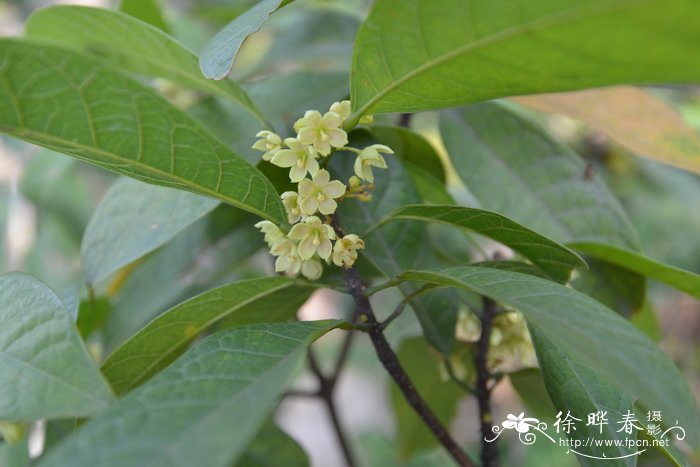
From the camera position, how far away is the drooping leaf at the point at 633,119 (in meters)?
1.09

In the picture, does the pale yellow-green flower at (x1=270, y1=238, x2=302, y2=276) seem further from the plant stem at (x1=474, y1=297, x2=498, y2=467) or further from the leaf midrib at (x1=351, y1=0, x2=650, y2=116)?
the plant stem at (x1=474, y1=297, x2=498, y2=467)

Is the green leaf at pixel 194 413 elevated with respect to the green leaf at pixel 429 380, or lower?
elevated

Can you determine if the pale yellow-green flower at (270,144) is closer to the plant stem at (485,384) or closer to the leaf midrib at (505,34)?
the leaf midrib at (505,34)

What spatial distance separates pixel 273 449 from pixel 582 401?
1.72 feet

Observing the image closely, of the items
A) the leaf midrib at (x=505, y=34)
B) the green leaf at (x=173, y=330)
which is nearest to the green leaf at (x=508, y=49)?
the leaf midrib at (x=505, y=34)

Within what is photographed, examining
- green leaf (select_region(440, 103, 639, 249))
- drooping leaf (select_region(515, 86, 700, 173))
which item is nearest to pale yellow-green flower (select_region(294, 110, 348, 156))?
green leaf (select_region(440, 103, 639, 249))

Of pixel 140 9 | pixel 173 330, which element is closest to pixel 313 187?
pixel 173 330

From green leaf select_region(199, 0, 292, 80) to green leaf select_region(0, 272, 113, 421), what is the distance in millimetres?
266

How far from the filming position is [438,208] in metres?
0.75

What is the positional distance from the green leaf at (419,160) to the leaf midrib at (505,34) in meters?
0.27

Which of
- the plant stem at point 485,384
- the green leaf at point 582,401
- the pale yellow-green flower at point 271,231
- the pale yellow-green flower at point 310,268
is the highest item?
the pale yellow-green flower at point 271,231

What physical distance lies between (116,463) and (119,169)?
0.31m

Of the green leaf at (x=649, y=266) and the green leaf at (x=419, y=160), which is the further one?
the green leaf at (x=419, y=160)

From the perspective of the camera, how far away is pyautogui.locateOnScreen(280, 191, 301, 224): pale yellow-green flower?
0.77m
